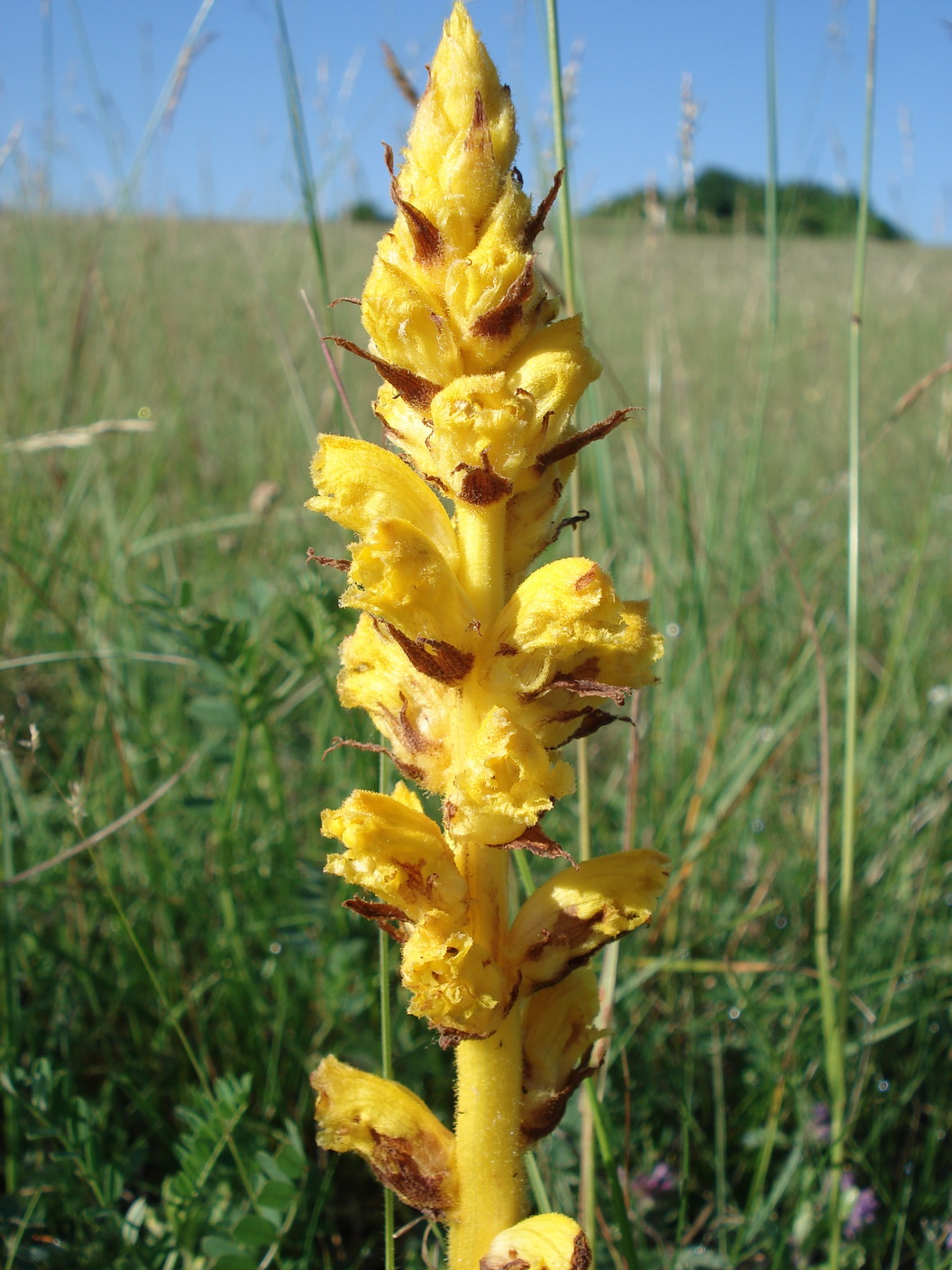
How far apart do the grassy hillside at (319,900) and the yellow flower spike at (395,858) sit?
27.0 inches

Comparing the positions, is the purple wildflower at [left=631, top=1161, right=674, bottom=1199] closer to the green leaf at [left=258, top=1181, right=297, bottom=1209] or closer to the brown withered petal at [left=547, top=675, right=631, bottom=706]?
the green leaf at [left=258, top=1181, right=297, bottom=1209]

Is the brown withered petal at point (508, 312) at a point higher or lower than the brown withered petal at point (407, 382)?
higher

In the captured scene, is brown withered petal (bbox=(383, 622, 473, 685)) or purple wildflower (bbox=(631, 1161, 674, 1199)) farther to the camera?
purple wildflower (bbox=(631, 1161, 674, 1199))

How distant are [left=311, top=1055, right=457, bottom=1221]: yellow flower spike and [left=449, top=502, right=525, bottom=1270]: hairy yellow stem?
0.03 metres

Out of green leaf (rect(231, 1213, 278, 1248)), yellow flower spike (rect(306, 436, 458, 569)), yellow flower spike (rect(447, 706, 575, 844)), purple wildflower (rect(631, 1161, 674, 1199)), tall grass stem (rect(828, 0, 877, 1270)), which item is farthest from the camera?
purple wildflower (rect(631, 1161, 674, 1199))

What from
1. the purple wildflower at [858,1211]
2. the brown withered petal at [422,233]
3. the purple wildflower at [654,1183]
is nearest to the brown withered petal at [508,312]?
the brown withered petal at [422,233]

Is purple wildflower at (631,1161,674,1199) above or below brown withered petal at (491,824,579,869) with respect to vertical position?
below

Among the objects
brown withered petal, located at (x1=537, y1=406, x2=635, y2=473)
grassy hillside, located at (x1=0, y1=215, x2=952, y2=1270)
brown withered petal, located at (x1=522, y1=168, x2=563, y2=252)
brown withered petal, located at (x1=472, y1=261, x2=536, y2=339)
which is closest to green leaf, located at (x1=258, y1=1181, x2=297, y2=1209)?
grassy hillside, located at (x1=0, y1=215, x2=952, y2=1270)

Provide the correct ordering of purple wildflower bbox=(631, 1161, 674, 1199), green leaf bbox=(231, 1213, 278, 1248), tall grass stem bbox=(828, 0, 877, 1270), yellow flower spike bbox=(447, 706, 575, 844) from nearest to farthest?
yellow flower spike bbox=(447, 706, 575, 844) → green leaf bbox=(231, 1213, 278, 1248) → tall grass stem bbox=(828, 0, 877, 1270) → purple wildflower bbox=(631, 1161, 674, 1199)

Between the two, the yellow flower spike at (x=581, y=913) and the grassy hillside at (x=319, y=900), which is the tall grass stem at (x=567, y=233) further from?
the yellow flower spike at (x=581, y=913)

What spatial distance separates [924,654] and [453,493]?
3241 mm

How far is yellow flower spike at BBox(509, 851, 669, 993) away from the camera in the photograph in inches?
48.8

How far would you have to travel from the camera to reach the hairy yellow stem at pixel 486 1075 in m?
1.21

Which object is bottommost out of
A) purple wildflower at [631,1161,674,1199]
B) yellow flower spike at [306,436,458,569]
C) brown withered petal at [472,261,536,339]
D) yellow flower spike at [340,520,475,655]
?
purple wildflower at [631,1161,674,1199]
